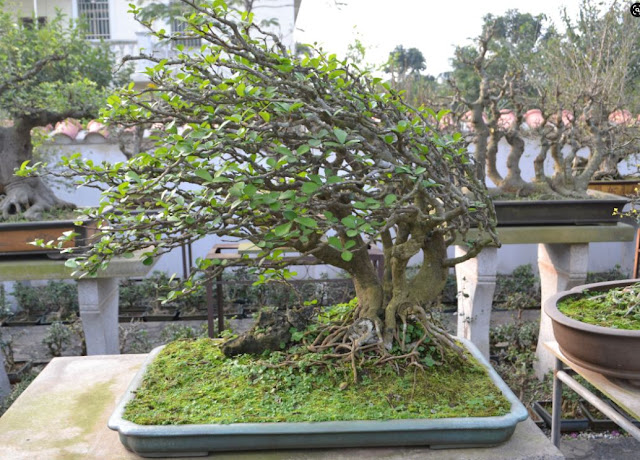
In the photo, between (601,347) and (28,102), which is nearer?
(601,347)

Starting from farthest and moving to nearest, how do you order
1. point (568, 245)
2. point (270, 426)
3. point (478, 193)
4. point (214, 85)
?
point (568, 245) < point (478, 193) < point (214, 85) < point (270, 426)

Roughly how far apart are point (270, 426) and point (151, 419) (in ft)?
0.99

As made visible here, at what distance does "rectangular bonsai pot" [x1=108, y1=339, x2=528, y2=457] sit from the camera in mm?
1360

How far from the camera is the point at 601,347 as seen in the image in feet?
5.37

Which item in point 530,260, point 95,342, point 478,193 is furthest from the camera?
point 530,260

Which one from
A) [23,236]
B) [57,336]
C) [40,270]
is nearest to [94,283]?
[40,270]

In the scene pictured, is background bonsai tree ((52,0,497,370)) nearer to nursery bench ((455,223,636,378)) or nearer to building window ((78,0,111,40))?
nursery bench ((455,223,636,378))

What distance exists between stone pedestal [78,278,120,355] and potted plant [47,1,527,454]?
1.65 m

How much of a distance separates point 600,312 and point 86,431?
1624 mm

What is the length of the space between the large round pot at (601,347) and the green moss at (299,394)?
0.99 feet

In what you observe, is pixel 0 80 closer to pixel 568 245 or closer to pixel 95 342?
pixel 95 342

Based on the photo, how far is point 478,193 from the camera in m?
1.69

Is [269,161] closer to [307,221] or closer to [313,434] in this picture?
[307,221]

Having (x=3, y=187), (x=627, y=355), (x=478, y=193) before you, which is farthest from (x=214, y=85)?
(x=3, y=187)
